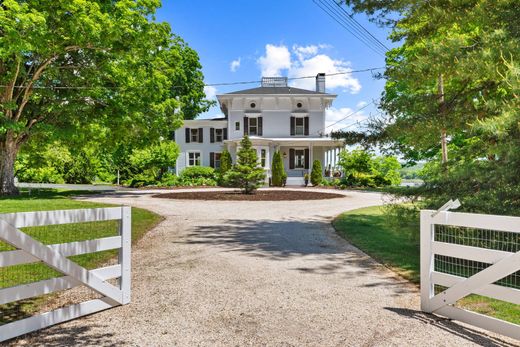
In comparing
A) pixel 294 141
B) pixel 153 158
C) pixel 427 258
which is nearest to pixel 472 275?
pixel 427 258

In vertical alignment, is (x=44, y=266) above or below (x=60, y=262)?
below

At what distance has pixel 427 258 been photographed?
442cm

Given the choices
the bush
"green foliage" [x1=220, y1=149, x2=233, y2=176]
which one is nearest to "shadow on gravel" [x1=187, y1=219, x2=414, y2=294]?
"green foliage" [x1=220, y1=149, x2=233, y2=176]

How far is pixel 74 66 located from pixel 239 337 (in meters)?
17.5

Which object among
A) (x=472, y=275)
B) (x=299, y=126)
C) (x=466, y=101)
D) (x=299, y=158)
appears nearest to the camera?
(x=472, y=275)

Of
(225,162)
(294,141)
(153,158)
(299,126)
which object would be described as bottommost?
(225,162)

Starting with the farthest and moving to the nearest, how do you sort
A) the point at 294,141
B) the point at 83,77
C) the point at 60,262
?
the point at 294,141 → the point at 83,77 → the point at 60,262

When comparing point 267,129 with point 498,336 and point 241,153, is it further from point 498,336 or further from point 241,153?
point 498,336

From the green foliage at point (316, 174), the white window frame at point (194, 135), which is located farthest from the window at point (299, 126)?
the white window frame at point (194, 135)

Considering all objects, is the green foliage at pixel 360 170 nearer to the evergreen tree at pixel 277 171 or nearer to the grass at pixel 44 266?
the evergreen tree at pixel 277 171

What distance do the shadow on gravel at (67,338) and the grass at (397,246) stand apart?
4.07 meters

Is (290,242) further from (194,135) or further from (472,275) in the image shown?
(194,135)

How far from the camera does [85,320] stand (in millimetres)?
4156

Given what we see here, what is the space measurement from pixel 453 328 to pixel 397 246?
4492mm
